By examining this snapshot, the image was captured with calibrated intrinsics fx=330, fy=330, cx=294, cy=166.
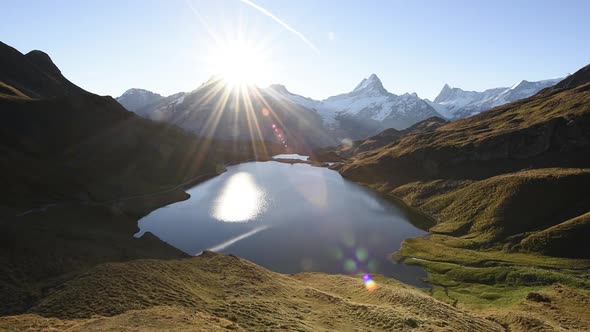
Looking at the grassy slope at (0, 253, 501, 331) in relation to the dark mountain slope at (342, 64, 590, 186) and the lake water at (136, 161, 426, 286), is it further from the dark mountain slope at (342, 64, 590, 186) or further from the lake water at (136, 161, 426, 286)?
the dark mountain slope at (342, 64, 590, 186)

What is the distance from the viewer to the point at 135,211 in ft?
352

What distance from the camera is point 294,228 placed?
9406 centimetres

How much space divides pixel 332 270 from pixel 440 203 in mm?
63990

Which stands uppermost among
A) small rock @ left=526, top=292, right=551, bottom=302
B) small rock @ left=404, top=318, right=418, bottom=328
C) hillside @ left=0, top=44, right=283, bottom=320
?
hillside @ left=0, top=44, right=283, bottom=320

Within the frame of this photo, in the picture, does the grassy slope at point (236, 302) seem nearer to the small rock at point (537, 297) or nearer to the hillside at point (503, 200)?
the small rock at point (537, 297)

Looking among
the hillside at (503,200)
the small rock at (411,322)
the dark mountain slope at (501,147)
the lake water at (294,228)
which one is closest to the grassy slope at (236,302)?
the small rock at (411,322)

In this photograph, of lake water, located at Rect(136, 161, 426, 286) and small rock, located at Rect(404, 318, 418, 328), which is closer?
small rock, located at Rect(404, 318, 418, 328)

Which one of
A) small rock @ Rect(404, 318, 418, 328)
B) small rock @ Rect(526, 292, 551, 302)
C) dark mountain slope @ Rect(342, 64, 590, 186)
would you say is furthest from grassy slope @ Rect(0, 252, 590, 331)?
dark mountain slope @ Rect(342, 64, 590, 186)

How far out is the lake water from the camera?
72.6m

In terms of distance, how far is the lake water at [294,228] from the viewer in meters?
72.6

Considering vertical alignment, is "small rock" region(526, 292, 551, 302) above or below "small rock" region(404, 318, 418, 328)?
below

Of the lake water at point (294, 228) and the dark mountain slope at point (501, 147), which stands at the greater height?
the dark mountain slope at point (501, 147)

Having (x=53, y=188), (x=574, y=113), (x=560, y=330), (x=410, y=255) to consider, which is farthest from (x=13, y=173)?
(x=574, y=113)

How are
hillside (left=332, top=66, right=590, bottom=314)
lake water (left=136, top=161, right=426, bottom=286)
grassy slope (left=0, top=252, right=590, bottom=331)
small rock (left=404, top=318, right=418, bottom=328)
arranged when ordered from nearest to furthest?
grassy slope (left=0, top=252, right=590, bottom=331) → small rock (left=404, top=318, right=418, bottom=328) → hillside (left=332, top=66, right=590, bottom=314) → lake water (left=136, top=161, right=426, bottom=286)
